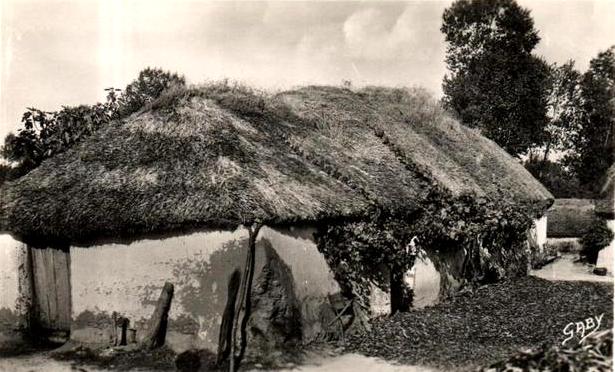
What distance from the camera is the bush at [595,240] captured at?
18998 mm

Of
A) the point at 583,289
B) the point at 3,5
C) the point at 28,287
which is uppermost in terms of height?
the point at 3,5

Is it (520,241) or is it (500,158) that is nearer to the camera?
(520,241)

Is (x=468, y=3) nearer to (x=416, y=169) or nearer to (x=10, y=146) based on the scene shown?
(x=416, y=169)

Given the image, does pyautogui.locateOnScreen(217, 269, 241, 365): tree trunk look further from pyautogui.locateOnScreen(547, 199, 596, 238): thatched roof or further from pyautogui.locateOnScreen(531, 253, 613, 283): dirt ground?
pyautogui.locateOnScreen(547, 199, 596, 238): thatched roof

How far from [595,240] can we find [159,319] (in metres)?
16.0

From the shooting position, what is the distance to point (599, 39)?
8.37 metres

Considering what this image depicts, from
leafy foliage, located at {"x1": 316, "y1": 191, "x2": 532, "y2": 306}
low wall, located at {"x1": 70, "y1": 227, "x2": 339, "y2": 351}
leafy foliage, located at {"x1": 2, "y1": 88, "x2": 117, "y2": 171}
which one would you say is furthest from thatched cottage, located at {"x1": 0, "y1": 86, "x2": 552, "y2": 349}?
leafy foliage, located at {"x1": 2, "y1": 88, "x2": 117, "y2": 171}

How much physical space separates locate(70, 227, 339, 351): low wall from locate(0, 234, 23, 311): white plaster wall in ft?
5.57

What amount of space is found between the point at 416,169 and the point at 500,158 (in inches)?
320

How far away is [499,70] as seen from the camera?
2919cm

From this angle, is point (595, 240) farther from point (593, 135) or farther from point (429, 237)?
point (593, 135)

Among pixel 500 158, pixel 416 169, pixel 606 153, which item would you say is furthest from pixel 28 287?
pixel 606 153

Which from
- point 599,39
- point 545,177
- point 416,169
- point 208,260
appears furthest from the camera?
point 545,177

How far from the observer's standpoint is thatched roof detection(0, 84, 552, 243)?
31.3 feet
